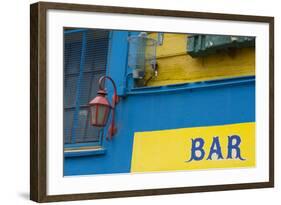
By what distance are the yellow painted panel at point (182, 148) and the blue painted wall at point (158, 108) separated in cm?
3

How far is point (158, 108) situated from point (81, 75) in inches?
17.1

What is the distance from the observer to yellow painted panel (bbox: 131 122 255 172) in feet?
12.2

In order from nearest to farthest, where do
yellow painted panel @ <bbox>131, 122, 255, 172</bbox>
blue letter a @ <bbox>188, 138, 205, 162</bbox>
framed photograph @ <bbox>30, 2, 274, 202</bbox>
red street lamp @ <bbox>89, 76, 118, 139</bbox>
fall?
framed photograph @ <bbox>30, 2, 274, 202</bbox>
red street lamp @ <bbox>89, 76, 118, 139</bbox>
yellow painted panel @ <bbox>131, 122, 255, 172</bbox>
blue letter a @ <bbox>188, 138, 205, 162</bbox>

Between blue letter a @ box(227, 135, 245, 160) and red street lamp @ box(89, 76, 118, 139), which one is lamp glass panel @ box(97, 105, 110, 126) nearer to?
red street lamp @ box(89, 76, 118, 139)

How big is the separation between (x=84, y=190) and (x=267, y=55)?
1.17 m

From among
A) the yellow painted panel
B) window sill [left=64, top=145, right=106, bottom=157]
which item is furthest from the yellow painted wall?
window sill [left=64, top=145, right=106, bottom=157]

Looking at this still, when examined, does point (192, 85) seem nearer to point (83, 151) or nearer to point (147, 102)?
point (147, 102)

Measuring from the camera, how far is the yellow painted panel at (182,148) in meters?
3.72

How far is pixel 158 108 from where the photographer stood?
3.78 m

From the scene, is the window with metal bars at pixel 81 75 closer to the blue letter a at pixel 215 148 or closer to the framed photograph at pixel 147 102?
the framed photograph at pixel 147 102

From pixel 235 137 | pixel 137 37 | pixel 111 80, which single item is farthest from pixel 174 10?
pixel 235 137

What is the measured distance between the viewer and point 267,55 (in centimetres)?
403

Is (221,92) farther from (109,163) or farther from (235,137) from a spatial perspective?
(109,163)

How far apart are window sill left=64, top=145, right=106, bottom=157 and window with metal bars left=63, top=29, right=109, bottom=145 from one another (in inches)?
1.2
